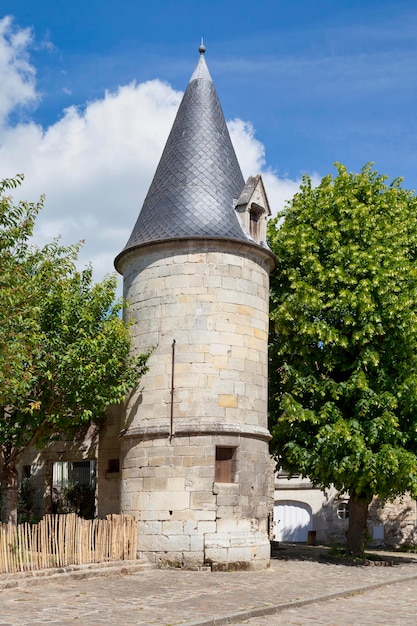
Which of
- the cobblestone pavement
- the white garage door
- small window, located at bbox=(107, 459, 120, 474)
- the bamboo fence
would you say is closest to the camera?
the cobblestone pavement

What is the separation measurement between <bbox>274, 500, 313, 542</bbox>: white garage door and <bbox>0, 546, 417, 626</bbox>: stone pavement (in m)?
13.8

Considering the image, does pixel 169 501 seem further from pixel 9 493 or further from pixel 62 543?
pixel 9 493

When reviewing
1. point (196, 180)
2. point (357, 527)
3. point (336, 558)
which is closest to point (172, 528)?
point (336, 558)

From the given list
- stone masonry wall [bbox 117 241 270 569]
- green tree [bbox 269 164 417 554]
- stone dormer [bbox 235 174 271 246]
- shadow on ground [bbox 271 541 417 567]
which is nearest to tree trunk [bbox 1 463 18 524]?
stone masonry wall [bbox 117 241 270 569]

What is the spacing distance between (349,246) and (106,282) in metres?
6.22

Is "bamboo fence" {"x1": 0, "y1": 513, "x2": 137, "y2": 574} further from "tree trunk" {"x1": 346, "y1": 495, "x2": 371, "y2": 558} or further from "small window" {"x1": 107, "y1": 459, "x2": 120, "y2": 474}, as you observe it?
"tree trunk" {"x1": 346, "y1": 495, "x2": 371, "y2": 558}

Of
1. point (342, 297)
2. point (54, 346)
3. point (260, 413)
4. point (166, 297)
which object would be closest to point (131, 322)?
point (166, 297)

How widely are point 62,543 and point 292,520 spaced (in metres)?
18.3

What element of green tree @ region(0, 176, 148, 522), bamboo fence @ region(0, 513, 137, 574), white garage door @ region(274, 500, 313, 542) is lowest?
white garage door @ region(274, 500, 313, 542)

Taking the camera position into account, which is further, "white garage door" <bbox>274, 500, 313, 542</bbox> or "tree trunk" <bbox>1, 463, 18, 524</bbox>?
"white garage door" <bbox>274, 500, 313, 542</bbox>

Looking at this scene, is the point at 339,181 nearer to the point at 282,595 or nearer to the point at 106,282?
the point at 106,282

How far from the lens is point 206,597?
12000 millimetres

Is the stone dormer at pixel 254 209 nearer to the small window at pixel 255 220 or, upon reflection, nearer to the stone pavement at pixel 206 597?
the small window at pixel 255 220

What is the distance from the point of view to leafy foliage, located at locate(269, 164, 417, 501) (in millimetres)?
18547
